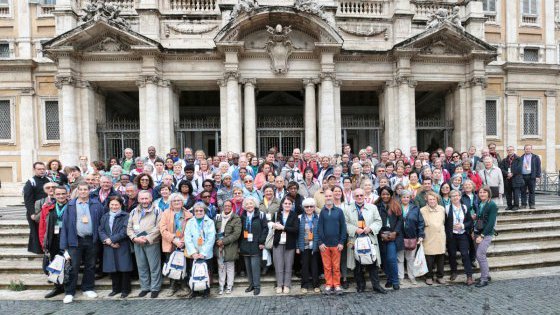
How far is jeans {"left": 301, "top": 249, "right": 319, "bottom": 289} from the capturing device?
6602mm

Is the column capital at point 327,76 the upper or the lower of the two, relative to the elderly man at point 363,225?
upper

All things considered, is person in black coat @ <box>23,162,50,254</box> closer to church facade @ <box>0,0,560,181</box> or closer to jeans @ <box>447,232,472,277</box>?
church facade @ <box>0,0,560,181</box>

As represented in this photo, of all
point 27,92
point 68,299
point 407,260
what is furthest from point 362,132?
point 27,92

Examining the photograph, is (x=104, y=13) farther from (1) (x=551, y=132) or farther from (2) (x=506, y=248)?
(1) (x=551, y=132)

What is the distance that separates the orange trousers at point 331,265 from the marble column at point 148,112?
35.2ft

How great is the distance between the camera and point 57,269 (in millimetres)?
6250

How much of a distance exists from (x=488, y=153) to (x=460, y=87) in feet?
24.0

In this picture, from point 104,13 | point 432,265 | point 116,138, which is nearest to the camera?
point 432,265

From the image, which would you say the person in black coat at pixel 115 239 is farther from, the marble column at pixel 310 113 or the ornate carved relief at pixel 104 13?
the ornate carved relief at pixel 104 13

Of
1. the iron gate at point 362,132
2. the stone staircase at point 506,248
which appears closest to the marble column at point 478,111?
the iron gate at point 362,132

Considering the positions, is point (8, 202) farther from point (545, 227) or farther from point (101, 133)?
point (545, 227)

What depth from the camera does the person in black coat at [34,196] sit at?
7184 millimetres

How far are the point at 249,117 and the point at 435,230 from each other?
33.0ft

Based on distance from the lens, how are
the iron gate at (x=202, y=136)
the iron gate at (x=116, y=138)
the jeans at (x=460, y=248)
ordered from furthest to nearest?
the iron gate at (x=202, y=136), the iron gate at (x=116, y=138), the jeans at (x=460, y=248)
